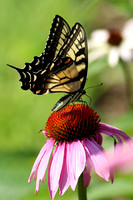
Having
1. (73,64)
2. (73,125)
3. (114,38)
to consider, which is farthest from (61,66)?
(114,38)

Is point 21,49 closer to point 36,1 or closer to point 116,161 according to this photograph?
point 36,1

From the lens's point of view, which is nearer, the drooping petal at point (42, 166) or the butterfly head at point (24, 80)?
the drooping petal at point (42, 166)

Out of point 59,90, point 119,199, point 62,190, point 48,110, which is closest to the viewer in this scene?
point 62,190

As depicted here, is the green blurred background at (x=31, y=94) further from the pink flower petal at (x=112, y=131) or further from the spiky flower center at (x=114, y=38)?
the pink flower petal at (x=112, y=131)

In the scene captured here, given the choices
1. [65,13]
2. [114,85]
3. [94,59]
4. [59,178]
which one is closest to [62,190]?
[59,178]

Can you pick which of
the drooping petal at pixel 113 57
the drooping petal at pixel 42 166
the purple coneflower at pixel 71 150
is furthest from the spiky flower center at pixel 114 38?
the drooping petal at pixel 42 166

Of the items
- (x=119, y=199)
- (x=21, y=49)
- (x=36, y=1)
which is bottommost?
(x=119, y=199)

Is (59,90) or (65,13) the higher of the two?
(65,13)
